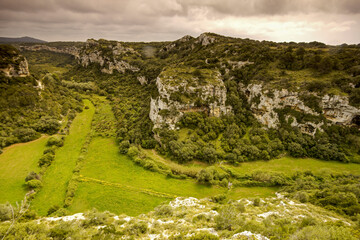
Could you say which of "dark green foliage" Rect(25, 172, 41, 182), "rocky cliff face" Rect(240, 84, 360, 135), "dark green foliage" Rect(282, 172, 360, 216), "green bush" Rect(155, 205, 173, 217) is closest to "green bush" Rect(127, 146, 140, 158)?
"dark green foliage" Rect(25, 172, 41, 182)

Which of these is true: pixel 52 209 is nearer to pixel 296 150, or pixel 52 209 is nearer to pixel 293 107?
pixel 296 150

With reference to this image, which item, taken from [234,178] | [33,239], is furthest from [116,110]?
[33,239]

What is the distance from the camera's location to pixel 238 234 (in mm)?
15109

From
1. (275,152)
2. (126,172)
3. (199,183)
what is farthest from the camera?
(275,152)

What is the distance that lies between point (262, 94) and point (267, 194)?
106 feet

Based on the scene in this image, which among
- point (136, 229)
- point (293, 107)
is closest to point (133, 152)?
point (136, 229)

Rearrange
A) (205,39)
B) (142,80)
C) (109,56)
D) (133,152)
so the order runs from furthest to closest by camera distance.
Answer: (109,56), (142,80), (205,39), (133,152)

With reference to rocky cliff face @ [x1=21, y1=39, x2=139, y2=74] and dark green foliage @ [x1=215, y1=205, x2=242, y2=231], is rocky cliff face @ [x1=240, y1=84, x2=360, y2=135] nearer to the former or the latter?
dark green foliage @ [x1=215, y1=205, x2=242, y2=231]

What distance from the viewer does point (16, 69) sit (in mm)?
58875

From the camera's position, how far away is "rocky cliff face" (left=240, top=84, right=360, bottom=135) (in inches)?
1713

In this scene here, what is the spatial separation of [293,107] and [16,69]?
319 ft

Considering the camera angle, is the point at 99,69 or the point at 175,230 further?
the point at 99,69

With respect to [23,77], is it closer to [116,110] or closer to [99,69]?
[116,110]

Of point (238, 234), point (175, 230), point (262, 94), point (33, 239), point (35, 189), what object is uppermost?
point (262, 94)
